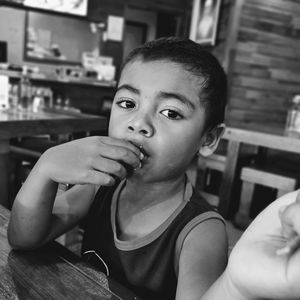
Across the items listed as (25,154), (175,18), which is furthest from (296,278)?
(175,18)

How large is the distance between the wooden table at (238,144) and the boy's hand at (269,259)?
2510 millimetres

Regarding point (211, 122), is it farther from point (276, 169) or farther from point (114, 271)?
point (276, 169)

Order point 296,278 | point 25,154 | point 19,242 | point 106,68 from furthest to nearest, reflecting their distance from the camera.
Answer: point 106,68
point 25,154
point 19,242
point 296,278

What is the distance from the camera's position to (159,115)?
0.91 meters

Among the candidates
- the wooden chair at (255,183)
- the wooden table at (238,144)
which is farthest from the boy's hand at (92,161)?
the wooden chair at (255,183)

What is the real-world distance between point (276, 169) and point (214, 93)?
2.59 meters

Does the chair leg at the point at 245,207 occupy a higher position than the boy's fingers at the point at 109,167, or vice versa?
the boy's fingers at the point at 109,167

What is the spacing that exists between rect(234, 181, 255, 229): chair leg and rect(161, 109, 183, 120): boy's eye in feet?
8.70

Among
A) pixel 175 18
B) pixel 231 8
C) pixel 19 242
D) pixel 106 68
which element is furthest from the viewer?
pixel 175 18

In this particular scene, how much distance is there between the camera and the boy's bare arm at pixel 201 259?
0.75 meters

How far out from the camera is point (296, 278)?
0.44 meters

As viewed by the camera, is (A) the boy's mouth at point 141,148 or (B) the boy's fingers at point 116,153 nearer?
(B) the boy's fingers at point 116,153

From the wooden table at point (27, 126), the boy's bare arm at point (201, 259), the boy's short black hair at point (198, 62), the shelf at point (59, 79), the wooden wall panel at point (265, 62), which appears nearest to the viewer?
the boy's bare arm at point (201, 259)

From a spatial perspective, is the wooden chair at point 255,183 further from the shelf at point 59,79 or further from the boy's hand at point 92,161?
the shelf at point 59,79
